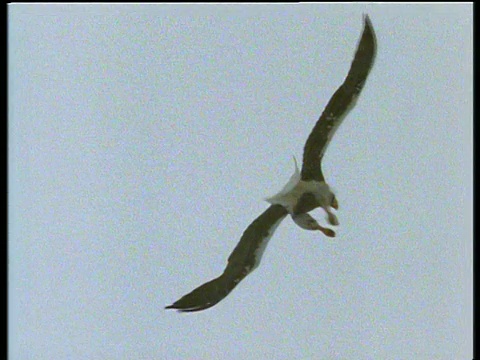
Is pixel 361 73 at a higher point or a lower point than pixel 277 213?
higher

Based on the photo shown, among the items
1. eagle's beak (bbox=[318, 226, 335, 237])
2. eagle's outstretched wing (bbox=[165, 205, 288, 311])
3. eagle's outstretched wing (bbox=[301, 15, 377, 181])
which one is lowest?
eagle's outstretched wing (bbox=[165, 205, 288, 311])

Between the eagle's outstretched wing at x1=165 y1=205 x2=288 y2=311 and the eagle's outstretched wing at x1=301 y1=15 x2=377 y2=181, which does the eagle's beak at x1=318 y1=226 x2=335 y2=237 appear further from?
the eagle's outstretched wing at x1=301 y1=15 x2=377 y2=181

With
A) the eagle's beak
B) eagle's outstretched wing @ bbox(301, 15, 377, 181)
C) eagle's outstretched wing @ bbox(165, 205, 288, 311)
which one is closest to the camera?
eagle's outstretched wing @ bbox(301, 15, 377, 181)

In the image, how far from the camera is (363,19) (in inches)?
229

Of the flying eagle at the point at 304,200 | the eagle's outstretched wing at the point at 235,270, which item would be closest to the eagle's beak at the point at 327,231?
the flying eagle at the point at 304,200

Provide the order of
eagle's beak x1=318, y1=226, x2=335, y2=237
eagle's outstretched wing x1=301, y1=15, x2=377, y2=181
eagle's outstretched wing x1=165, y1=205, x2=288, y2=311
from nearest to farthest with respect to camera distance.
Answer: eagle's outstretched wing x1=301, y1=15, x2=377, y2=181 < eagle's outstretched wing x1=165, y1=205, x2=288, y2=311 < eagle's beak x1=318, y1=226, x2=335, y2=237

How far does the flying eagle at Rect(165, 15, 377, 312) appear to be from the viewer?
5.79 m

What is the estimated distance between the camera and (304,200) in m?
6.15

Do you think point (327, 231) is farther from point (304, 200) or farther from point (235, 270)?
point (235, 270)

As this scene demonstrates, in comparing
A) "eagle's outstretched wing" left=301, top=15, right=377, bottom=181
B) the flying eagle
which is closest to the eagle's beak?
the flying eagle

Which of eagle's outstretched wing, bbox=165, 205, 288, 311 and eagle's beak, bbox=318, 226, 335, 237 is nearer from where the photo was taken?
eagle's outstretched wing, bbox=165, 205, 288, 311

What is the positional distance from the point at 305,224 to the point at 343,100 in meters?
0.94

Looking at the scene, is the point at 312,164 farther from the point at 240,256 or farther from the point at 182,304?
the point at 182,304

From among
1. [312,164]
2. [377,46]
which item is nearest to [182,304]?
[312,164]
